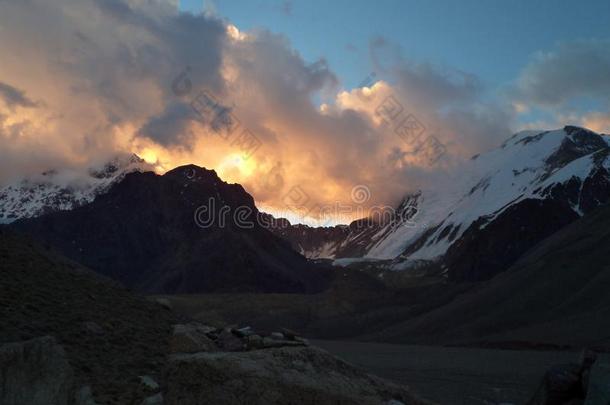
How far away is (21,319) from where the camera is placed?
59.2ft

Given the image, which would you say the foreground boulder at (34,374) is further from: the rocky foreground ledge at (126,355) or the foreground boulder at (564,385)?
the foreground boulder at (564,385)

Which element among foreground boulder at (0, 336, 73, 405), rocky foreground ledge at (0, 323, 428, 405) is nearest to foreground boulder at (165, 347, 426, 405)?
rocky foreground ledge at (0, 323, 428, 405)

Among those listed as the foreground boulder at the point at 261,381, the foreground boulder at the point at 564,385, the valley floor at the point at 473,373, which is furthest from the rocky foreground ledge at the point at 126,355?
the valley floor at the point at 473,373

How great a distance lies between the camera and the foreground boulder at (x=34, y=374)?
1284 cm

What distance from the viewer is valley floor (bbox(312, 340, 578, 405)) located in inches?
1833

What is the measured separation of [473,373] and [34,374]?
2351 inches

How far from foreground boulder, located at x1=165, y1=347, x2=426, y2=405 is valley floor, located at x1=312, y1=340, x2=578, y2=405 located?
2176 centimetres

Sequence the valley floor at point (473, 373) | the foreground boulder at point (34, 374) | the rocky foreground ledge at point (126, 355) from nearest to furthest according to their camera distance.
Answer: the rocky foreground ledge at point (126, 355) → the foreground boulder at point (34, 374) → the valley floor at point (473, 373)

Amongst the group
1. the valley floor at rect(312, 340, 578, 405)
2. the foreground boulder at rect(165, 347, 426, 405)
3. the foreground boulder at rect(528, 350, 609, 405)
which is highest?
the foreground boulder at rect(165, 347, 426, 405)

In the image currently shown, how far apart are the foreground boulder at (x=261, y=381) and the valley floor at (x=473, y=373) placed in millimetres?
21759

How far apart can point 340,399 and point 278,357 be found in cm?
127

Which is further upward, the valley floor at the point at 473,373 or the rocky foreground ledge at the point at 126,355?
the rocky foreground ledge at the point at 126,355

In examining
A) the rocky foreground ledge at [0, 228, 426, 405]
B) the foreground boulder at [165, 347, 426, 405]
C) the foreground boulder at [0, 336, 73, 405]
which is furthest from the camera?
the foreground boulder at [0, 336, 73, 405]

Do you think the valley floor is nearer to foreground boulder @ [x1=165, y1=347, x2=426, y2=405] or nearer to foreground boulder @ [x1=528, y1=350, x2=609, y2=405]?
foreground boulder @ [x1=528, y1=350, x2=609, y2=405]
